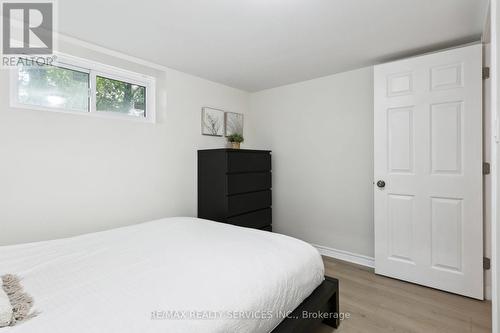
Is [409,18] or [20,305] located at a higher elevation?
[409,18]

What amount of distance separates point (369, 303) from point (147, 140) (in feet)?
8.31

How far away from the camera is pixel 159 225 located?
2.14 m

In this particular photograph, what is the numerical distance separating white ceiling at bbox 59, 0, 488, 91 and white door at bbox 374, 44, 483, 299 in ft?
0.96

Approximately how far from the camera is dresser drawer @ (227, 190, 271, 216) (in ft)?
9.23

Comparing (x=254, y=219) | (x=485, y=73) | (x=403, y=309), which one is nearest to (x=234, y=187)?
(x=254, y=219)

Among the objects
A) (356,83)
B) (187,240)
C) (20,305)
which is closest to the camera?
(20,305)

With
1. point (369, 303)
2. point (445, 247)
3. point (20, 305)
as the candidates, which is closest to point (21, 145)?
point (20, 305)

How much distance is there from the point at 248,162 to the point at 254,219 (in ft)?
2.31

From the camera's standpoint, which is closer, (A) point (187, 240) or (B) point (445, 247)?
(A) point (187, 240)

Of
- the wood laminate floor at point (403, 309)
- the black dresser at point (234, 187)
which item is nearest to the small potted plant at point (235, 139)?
the black dresser at point (234, 187)

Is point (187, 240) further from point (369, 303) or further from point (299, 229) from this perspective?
point (299, 229)

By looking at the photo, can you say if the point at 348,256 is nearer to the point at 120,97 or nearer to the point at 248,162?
the point at 248,162

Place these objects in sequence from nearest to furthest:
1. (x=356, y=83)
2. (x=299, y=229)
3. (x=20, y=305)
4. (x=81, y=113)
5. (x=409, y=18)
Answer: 1. (x=20, y=305)
2. (x=409, y=18)
3. (x=81, y=113)
4. (x=356, y=83)
5. (x=299, y=229)

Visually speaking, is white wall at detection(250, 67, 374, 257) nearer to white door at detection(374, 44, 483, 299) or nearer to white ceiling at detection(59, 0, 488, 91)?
white door at detection(374, 44, 483, 299)
